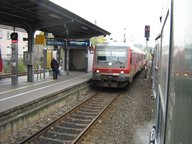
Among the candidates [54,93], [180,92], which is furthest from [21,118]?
[180,92]

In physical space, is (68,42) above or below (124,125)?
above

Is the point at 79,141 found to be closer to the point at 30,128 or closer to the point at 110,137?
the point at 110,137

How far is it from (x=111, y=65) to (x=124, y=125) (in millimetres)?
7598

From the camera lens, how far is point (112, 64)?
56.5 feet

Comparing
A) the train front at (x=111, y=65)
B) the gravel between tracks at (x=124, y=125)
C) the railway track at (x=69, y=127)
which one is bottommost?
the gravel between tracks at (x=124, y=125)

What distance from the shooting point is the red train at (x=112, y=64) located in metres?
16.9

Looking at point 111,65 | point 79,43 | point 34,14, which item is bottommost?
point 111,65

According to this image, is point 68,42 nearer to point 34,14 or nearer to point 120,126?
point 34,14

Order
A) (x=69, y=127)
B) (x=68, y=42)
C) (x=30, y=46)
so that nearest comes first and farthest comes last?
(x=69, y=127)
(x=30, y=46)
(x=68, y=42)

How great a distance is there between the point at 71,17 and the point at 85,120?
585 centimetres

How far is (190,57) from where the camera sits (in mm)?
1040

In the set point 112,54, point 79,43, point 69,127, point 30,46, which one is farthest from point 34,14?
point 79,43

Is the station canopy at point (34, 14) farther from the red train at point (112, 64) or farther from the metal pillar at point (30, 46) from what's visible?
the red train at point (112, 64)

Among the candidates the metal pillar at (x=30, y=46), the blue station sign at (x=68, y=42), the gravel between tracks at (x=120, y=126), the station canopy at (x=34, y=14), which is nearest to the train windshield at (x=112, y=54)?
the station canopy at (x=34, y=14)
